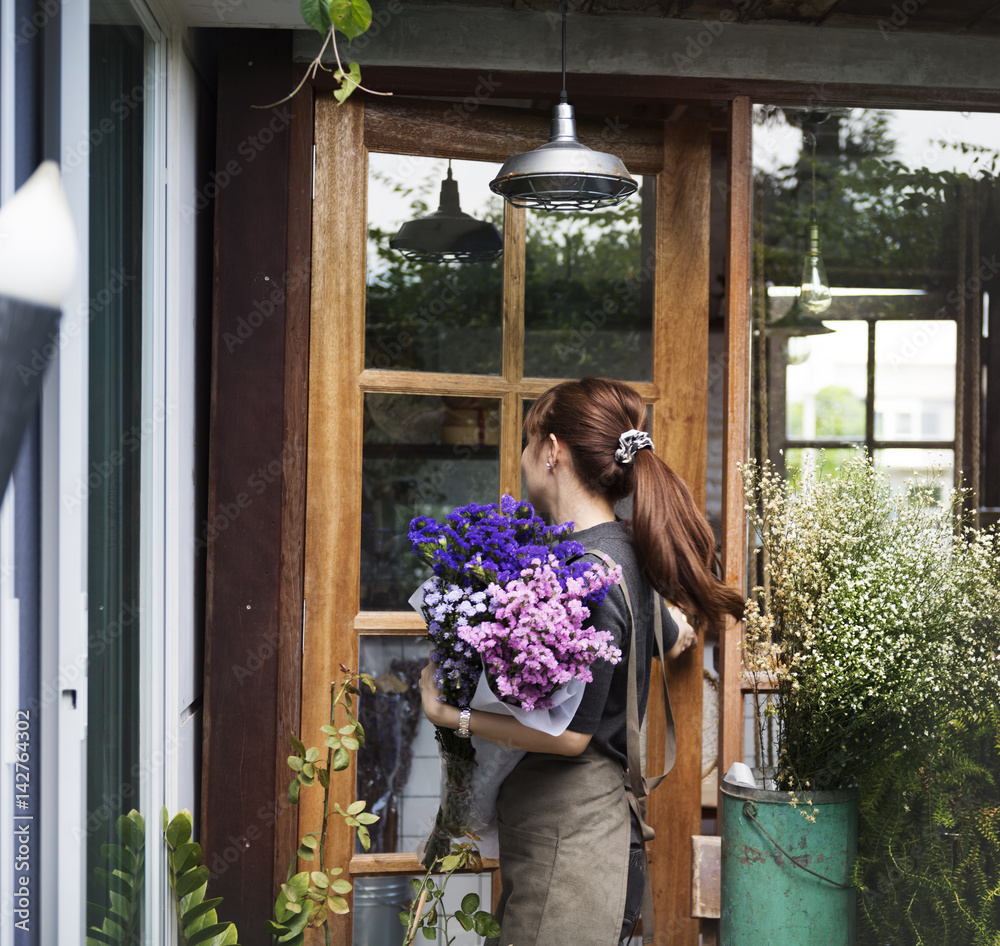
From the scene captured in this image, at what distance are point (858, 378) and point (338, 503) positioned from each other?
3.55 meters

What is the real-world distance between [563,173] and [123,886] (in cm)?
165

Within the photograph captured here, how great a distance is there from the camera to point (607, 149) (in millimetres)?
2498

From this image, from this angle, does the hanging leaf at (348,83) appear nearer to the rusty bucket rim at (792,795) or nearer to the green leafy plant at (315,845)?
the green leafy plant at (315,845)

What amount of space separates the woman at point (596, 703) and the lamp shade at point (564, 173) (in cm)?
45

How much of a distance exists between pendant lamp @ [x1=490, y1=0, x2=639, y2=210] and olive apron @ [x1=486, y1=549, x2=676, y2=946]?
0.81 m

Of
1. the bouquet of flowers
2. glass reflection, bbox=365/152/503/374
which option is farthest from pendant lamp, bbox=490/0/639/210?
the bouquet of flowers

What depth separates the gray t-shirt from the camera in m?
1.62

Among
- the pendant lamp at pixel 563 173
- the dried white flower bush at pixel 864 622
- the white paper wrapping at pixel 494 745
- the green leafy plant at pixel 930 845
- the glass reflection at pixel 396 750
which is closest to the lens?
the white paper wrapping at pixel 494 745

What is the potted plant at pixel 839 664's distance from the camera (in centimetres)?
203

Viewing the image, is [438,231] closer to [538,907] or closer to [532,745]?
[532,745]

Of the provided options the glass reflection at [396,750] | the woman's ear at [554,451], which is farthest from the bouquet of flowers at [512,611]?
the glass reflection at [396,750]

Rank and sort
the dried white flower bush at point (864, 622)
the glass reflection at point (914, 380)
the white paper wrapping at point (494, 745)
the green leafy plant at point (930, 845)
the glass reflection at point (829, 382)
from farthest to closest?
the glass reflection at point (829, 382) → the glass reflection at point (914, 380) → the green leafy plant at point (930, 845) → the dried white flower bush at point (864, 622) → the white paper wrapping at point (494, 745)

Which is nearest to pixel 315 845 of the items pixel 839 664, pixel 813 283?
pixel 839 664

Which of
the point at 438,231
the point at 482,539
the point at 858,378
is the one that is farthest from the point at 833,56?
the point at 858,378
